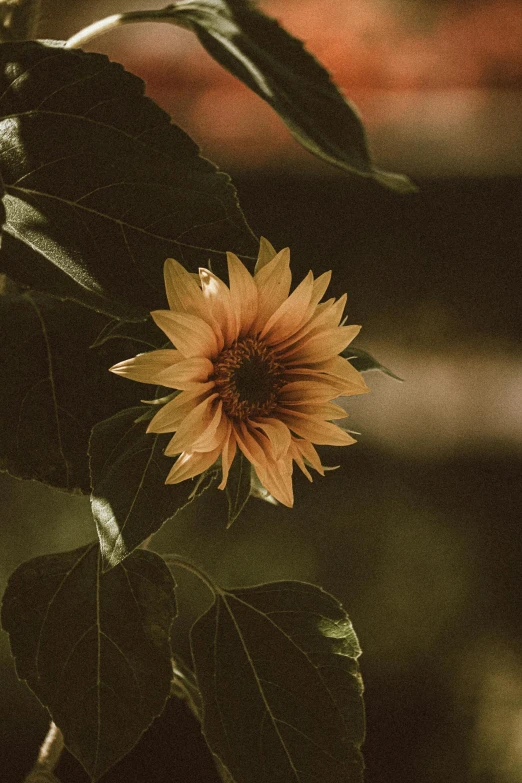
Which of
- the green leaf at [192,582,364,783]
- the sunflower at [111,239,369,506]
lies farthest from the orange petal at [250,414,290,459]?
the green leaf at [192,582,364,783]

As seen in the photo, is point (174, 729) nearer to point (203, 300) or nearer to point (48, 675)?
point (48, 675)

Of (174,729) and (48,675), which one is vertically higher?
(48,675)

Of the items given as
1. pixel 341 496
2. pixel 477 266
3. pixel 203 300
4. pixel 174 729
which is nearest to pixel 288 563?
pixel 341 496

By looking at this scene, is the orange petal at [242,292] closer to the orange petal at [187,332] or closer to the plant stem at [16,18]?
the orange petal at [187,332]

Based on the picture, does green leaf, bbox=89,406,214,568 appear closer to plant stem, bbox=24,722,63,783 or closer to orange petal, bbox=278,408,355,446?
orange petal, bbox=278,408,355,446

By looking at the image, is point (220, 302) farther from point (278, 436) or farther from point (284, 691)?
point (284, 691)
